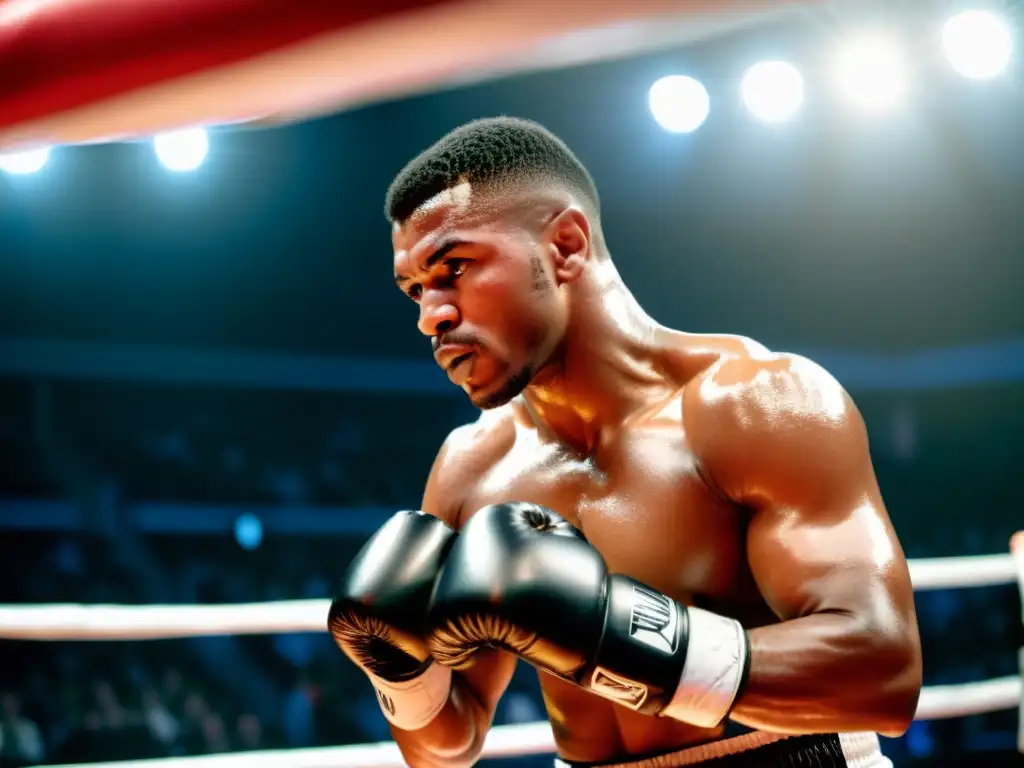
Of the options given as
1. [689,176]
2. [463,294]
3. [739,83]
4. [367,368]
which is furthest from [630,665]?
[367,368]

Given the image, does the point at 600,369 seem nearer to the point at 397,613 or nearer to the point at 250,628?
the point at 397,613

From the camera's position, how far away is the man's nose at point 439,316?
A: 1.24m

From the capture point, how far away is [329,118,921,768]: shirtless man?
99 cm

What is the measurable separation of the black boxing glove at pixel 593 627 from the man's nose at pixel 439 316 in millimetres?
335

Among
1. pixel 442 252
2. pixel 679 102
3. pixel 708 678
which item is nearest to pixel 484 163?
pixel 442 252

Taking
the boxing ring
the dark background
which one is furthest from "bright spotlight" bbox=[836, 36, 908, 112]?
the boxing ring

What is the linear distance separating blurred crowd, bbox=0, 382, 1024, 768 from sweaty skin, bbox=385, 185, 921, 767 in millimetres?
3885

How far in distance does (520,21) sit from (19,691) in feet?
19.8

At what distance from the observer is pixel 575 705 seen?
1.30 metres

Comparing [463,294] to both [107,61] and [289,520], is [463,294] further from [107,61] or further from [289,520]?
[289,520]

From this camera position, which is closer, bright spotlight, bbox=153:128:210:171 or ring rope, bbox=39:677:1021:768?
ring rope, bbox=39:677:1021:768

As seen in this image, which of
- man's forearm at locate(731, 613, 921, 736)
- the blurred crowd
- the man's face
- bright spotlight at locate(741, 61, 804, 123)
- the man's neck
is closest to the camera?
man's forearm at locate(731, 613, 921, 736)

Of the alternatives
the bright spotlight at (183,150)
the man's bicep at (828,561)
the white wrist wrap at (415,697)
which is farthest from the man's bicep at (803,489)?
the bright spotlight at (183,150)

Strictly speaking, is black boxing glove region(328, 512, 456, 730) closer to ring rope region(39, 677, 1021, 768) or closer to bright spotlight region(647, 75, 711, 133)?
ring rope region(39, 677, 1021, 768)
